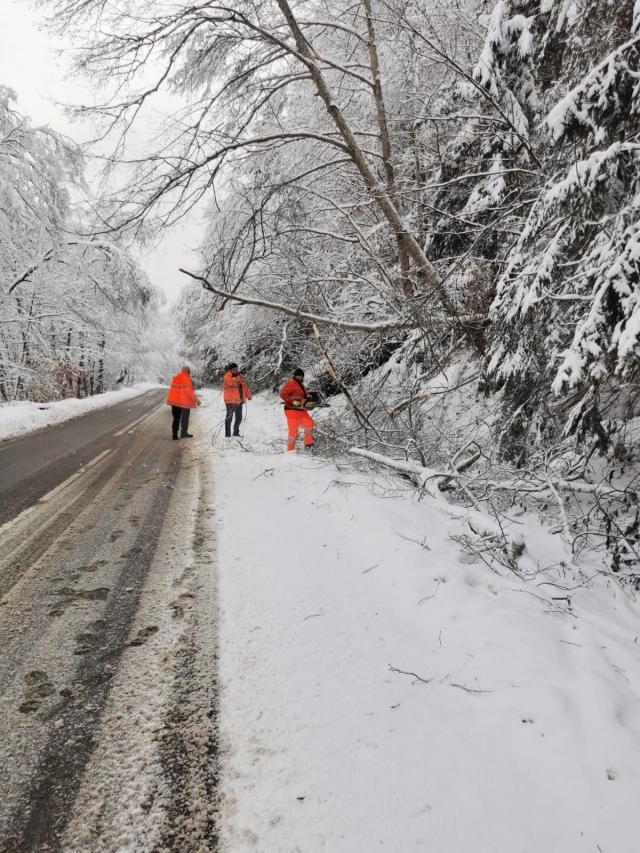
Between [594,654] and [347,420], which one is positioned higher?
[347,420]

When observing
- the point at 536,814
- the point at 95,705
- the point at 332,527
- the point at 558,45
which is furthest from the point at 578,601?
the point at 558,45

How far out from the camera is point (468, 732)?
190 cm

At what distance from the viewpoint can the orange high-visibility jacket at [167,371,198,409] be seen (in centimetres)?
1016

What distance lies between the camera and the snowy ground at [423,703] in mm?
1521

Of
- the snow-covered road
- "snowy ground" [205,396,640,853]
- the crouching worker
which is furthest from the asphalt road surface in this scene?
the crouching worker

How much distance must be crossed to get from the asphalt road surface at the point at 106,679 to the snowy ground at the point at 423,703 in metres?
0.18

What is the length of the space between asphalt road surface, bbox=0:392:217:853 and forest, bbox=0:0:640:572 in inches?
93.7

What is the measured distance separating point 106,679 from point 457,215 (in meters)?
6.10

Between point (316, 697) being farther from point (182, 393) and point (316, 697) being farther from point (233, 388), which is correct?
point (182, 393)

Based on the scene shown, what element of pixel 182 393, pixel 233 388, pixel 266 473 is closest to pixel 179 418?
pixel 182 393

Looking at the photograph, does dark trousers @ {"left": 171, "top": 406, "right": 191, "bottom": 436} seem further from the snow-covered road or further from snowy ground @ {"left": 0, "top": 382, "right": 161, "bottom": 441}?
the snow-covered road

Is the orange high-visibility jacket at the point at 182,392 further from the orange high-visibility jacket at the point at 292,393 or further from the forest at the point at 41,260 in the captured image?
the orange high-visibility jacket at the point at 292,393

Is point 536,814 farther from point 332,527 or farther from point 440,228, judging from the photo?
point 440,228

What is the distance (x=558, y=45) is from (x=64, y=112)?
5.63 m
